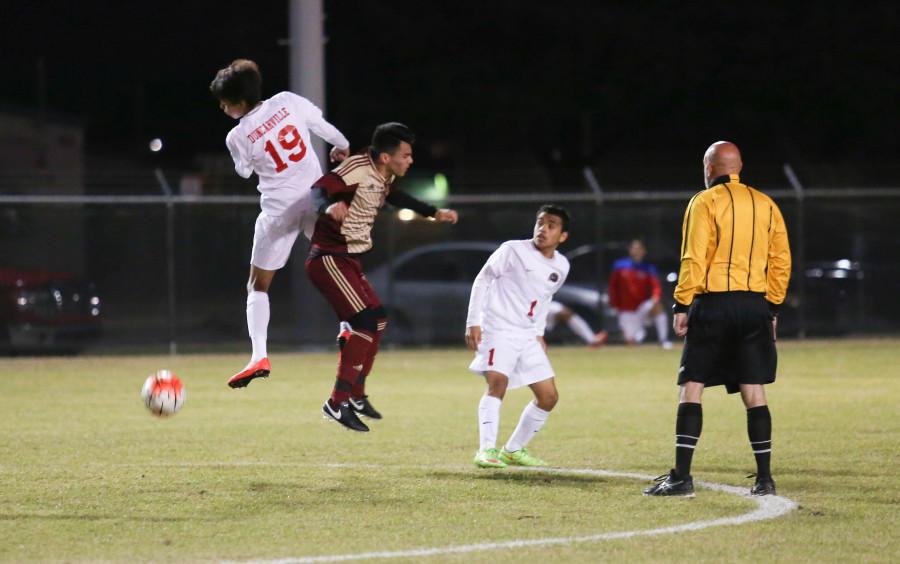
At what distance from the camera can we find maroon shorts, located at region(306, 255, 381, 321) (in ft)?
32.5

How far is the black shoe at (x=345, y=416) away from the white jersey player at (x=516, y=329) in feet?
2.91

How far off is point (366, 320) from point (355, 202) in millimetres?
840

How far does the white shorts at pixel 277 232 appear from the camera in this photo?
9984 millimetres

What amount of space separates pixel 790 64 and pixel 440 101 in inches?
404

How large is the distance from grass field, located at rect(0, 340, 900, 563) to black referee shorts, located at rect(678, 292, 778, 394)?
2.45 feet

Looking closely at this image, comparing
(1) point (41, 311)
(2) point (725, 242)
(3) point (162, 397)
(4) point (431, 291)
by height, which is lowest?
(3) point (162, 397)

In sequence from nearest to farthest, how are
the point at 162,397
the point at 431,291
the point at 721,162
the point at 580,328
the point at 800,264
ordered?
1. the point at 721,162
2. the point at 162,397
3. the point at 580,328
4. the point at 431,291
5. the point at 800,264

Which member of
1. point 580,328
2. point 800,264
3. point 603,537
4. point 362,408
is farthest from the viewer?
point 800,264

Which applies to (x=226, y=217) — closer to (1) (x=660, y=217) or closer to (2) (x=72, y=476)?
(1) (x=660, y=217)

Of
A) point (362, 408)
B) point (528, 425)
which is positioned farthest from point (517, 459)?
point (362, 408)

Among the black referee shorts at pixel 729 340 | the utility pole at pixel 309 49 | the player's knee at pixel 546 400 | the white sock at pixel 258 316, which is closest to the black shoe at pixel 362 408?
the white sock at pixel 258 316

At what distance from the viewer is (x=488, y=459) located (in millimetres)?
9828

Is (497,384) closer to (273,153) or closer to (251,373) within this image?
(251,373)

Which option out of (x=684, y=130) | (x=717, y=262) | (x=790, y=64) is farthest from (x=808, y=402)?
(x=684, y=130)
